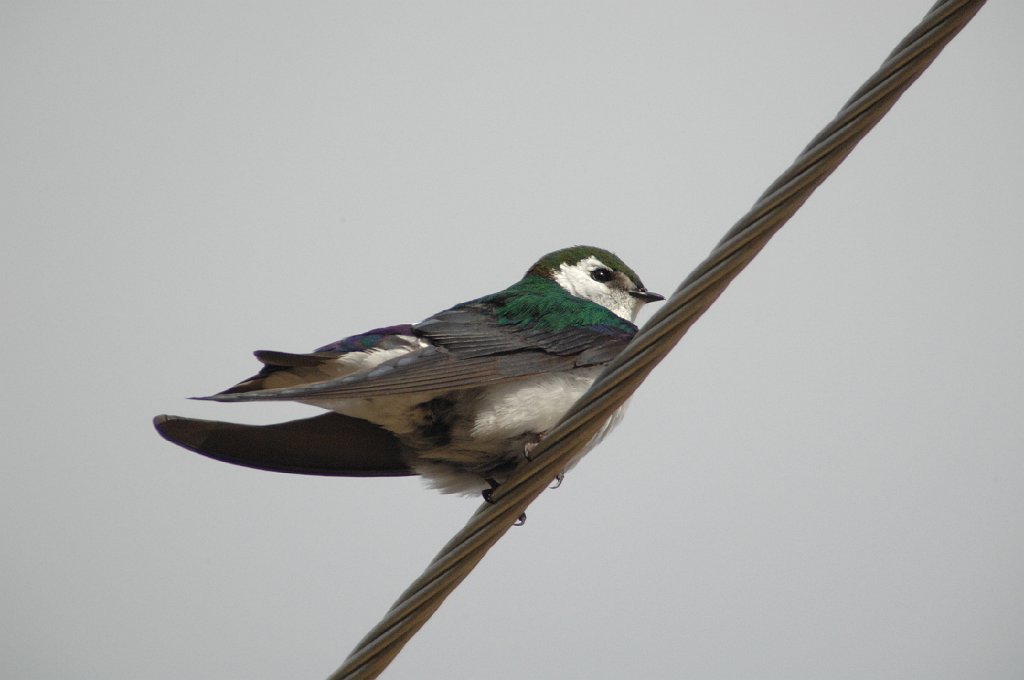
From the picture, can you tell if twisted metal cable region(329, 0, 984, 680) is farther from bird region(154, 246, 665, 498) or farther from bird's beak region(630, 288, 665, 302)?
bird's beak region(630, 288, 665, 302)

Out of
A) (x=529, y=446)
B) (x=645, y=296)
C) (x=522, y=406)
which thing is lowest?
(x=529, y=446)

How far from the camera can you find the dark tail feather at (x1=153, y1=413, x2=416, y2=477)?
149 inches

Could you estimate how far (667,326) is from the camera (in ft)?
8.43

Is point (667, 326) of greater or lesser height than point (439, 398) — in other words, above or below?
below

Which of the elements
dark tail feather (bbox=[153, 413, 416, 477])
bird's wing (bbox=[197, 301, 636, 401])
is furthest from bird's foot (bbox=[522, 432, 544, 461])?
dark tail feather (bbox=[153, 413, 416, 477])

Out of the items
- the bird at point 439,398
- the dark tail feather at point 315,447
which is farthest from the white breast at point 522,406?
the dark tail feather at point 315,447

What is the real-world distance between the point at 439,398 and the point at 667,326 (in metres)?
1.34

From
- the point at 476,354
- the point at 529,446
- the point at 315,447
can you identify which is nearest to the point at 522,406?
the point at 529,446

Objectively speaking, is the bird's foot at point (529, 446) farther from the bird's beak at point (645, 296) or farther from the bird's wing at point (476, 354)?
the bird's beak at point (645, 296)

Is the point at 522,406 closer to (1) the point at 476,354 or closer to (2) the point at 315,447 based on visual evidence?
(1) the point at 476,354

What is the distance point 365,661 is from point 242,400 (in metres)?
0.84

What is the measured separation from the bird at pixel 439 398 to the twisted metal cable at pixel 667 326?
729 mm

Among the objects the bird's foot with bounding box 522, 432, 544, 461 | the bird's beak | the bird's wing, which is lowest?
the bird's foot with bounding box 522, 432, 544, 461

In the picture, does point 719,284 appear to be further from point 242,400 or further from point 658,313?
point 242,400
